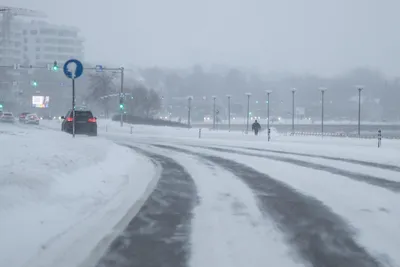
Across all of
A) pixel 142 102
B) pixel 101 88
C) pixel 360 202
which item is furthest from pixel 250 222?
A: pixel 142 102

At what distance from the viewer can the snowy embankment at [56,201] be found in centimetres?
617

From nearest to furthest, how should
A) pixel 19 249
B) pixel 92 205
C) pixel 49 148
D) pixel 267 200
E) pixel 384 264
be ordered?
pixel 384 264, pixel 19 249, pixel 92 205, pixel 267 200, pixel 49 148

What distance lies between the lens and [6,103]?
365 ft

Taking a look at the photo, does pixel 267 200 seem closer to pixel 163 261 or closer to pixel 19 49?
pixel 163 261

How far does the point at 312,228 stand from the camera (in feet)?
24.7

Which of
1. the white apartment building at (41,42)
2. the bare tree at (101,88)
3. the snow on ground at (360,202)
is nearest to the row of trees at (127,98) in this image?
the bare tree at (101,88)

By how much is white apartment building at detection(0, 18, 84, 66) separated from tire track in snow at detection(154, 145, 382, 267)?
171 metres

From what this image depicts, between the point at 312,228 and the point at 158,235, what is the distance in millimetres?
2480

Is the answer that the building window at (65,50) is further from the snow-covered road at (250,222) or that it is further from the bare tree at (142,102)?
the snow-covered road at (250,222)

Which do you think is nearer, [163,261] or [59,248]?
[163,261]

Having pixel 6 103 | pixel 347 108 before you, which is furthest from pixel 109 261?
pixel 347 108

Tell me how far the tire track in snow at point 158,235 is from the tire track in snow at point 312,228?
5.05 ft

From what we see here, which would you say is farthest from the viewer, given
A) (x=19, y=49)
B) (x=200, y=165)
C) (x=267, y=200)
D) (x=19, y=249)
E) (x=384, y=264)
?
(x=19, y=49)

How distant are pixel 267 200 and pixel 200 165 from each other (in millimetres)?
7569
